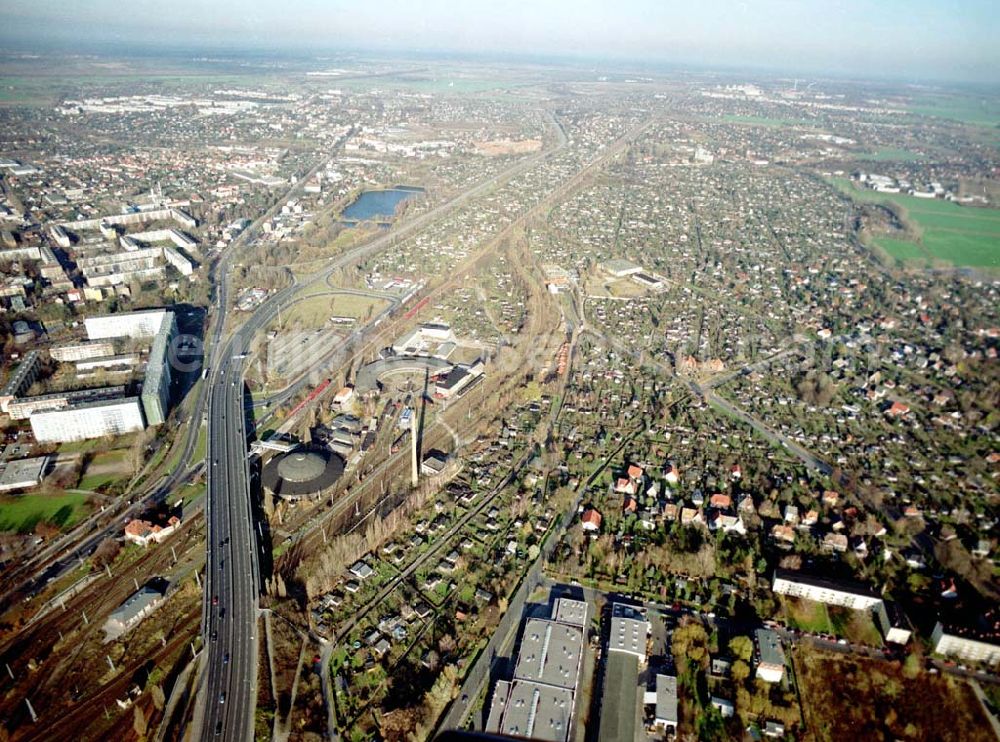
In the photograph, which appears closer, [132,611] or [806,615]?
[132,611]

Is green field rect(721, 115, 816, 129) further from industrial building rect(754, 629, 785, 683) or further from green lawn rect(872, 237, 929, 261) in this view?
industrial building rect(754, 629, 785, 683)

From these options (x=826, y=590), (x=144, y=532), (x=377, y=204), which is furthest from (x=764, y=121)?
(x=144, y=532)

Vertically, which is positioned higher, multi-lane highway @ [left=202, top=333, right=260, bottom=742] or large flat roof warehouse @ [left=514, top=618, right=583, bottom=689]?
large flat roof warehouse @ [left=514, top=618, right=583, bottom=689]

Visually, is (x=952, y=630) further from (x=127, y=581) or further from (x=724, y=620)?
(x=127, y=581)

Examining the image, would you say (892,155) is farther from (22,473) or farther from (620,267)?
(22,473)

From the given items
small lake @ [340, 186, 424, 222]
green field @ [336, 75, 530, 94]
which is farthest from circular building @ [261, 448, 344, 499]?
green field @ [336, 75, 530, 94]

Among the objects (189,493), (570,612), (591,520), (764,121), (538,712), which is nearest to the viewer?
(538,712)

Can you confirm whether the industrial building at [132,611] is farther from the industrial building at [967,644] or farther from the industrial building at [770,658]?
the industrial building at [967,644]
